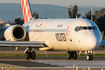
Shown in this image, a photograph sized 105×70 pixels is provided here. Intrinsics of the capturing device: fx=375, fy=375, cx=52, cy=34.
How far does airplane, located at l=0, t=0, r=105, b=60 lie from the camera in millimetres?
40000

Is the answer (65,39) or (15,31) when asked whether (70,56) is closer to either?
(65,39)

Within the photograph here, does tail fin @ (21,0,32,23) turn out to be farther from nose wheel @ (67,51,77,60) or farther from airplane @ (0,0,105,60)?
nose wheel @ (67,51,77,60)

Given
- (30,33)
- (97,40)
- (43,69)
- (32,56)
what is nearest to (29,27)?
(30,33)

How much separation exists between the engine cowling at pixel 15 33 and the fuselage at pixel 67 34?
1102 mm

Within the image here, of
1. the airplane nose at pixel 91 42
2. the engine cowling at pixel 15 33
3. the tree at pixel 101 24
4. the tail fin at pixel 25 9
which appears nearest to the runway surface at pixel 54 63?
the airplane nose at pixel 91 42

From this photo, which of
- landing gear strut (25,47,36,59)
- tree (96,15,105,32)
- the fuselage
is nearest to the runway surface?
the fuselage

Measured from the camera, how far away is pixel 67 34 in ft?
138

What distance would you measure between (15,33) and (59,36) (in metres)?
8.70

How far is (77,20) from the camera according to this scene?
42812 mm

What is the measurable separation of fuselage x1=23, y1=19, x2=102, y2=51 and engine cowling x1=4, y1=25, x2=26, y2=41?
3.61 ft

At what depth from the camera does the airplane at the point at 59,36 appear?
131ft

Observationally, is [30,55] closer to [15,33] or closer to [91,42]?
[15,33]

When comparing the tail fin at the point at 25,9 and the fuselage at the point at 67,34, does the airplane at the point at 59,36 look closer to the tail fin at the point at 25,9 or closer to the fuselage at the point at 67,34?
the fuselage at the point at 67,34

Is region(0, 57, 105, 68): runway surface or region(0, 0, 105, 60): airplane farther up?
region(0, 0, 105, 60): airplane
